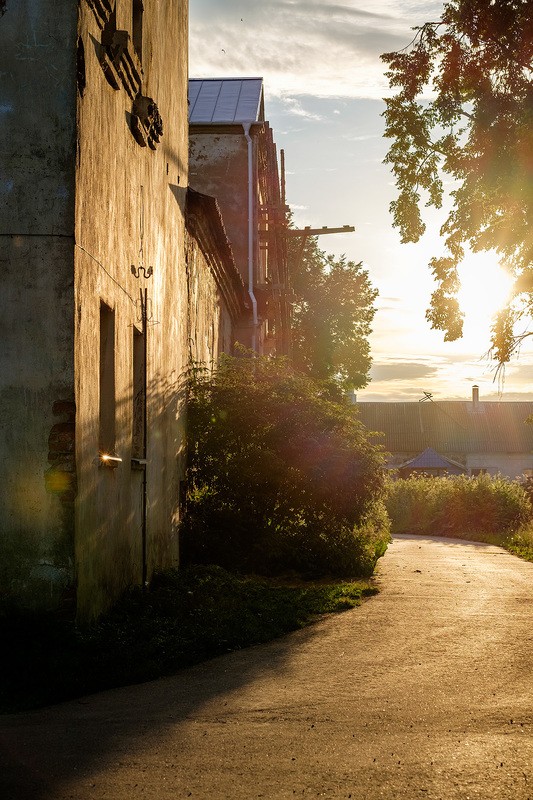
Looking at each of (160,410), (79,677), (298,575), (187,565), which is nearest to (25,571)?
(79,677)

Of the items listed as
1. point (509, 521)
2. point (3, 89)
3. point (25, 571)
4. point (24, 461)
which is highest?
point (3, 89)

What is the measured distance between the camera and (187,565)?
41.5 feet

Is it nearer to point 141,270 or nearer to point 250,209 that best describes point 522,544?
point 250,209

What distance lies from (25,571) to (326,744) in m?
2.63

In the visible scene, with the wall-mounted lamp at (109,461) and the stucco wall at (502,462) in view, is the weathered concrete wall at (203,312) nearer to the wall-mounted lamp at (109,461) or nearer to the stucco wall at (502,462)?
the wall-mounted lamp at (109,461)

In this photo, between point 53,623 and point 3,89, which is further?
point 3,89

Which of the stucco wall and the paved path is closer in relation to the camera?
the paved path

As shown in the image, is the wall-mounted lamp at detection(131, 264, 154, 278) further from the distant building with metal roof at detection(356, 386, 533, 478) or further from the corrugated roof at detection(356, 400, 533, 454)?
the corrugated roof at detection(356, 400, 533, 454)

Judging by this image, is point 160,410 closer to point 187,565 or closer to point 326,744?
point 187,565

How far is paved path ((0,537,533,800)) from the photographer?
414 cm

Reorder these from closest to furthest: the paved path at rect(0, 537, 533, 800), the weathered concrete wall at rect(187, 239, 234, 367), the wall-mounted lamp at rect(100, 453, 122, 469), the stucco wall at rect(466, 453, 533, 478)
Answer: the paved path at rect(0, 537, 533, 800) → the wall-mounted lamp at rect(100, 453, 122, 469) → the weathered concrete wall at rect(187, 239, 234, 367) → the stucco wall at rect(466, 453, 533, 478)

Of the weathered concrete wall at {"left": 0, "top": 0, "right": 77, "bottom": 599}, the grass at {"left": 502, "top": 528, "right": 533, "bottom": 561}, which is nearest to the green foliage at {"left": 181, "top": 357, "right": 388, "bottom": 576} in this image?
the grass at {"left": 502, "top": 528, "right": 533, "bottom": 561}

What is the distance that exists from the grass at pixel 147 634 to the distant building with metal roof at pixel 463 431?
156 ft

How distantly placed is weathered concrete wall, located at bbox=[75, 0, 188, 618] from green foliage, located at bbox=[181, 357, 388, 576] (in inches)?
32.3
